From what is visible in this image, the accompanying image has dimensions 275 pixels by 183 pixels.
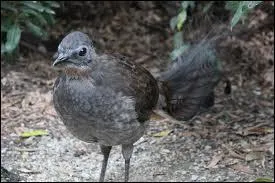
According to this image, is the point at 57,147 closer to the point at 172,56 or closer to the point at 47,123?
the point at 47,123

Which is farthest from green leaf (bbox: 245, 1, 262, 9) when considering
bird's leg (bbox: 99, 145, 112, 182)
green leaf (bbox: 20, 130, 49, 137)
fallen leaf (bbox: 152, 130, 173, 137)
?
green leaf (bbox: 20, 130, 49, 137)

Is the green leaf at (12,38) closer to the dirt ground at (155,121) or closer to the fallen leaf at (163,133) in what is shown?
the dirt ground at (155,121)

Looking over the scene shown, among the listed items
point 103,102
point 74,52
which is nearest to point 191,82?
point 103,102

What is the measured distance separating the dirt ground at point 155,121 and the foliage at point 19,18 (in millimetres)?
622

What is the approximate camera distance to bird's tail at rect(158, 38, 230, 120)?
5.66 metres

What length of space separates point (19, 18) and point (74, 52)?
2.67m

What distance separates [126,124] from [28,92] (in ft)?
8.70

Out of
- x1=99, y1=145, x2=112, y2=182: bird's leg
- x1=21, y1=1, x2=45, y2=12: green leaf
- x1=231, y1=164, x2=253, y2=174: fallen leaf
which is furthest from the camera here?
x1=21, y1=1, x2=45, y2=12: green leaf

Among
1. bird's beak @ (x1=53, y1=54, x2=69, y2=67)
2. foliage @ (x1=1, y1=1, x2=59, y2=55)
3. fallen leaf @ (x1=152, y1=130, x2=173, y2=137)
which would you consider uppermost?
foliage @ (x1=1, y1=1, x2=59, y2=55)

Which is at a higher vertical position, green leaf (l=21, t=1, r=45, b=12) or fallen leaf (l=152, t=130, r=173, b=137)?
green leaf (l=21, t=1, r=45, b=12)

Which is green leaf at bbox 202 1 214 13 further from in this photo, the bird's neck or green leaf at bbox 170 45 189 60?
the bird's neck

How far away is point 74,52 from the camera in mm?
4500

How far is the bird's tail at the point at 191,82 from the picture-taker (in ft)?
18.6

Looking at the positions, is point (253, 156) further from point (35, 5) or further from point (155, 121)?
point (35, 5)
